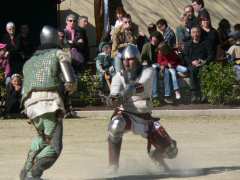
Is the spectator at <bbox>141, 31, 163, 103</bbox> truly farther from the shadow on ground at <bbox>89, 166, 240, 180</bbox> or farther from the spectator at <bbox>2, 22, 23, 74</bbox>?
the shadow on ground at <bbox>89, 166, 240, 180</bbox>

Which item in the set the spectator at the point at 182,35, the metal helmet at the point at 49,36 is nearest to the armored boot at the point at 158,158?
the metal helmet at the point at 49,36

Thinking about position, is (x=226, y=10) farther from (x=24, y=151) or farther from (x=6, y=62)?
(x=24, y=151)

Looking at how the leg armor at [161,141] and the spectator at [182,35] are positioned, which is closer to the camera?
→ the leg armor at [161,141]

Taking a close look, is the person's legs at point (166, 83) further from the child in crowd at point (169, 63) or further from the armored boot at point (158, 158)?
the armored boot at point (158, 158)

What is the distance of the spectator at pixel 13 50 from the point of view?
19297mm

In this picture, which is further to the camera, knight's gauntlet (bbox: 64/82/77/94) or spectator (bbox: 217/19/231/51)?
spectator (bbox: 217/19/231/51)

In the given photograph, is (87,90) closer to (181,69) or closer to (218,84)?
(181,69)

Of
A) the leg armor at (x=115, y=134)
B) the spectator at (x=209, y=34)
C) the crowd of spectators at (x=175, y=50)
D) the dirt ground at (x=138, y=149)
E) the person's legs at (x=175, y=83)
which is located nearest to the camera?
the leg armor at (x=115, y=134)

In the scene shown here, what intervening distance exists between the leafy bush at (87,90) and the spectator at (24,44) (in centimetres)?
118

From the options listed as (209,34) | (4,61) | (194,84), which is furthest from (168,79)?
(4,61)

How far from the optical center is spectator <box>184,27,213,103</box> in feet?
63.6

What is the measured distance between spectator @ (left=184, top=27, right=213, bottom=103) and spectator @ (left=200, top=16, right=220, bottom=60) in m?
0.12

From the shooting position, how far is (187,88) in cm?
1969

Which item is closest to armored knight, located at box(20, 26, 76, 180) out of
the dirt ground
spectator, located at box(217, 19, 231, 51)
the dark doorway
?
the dirt ground
